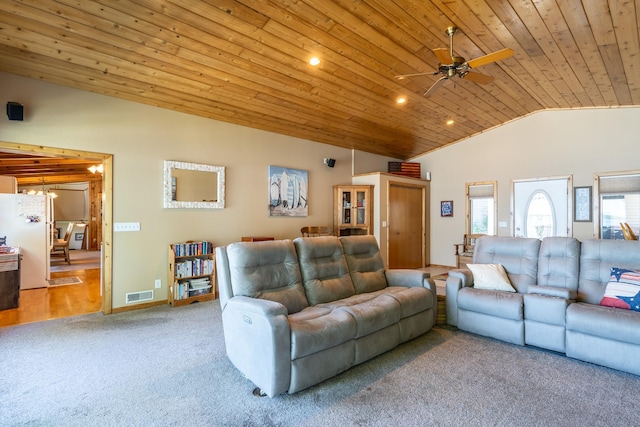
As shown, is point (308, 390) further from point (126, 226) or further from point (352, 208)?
point (352, 208)

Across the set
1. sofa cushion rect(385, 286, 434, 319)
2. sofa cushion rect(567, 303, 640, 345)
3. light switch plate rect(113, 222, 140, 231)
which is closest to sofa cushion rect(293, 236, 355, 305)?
sofa cushion rect(385, 286, 434, 319)

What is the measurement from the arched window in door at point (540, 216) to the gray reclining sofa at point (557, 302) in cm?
328

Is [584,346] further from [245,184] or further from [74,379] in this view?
[245,184]

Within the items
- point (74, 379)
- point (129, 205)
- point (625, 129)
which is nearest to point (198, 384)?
point (74, 379)

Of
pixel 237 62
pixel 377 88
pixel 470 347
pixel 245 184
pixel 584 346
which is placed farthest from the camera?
pixel 245 184

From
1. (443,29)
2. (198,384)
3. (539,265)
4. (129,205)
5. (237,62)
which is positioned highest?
(443,29)

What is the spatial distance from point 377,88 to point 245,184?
102 inches

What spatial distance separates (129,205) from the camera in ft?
14.2

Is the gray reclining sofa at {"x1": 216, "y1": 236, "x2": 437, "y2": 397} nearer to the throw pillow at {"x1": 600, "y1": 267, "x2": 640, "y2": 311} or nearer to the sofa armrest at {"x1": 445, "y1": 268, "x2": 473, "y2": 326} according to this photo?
the sofa armrest at {"x1": 445, "y1": 268, "x2": 473, "y2": 326}

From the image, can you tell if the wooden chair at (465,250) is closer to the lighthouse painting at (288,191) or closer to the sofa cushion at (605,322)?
the lighthouse painting at (288,191)

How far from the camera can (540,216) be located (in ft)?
21.3

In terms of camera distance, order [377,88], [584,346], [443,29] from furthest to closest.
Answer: [377,88]
[443,29]
[584,346]

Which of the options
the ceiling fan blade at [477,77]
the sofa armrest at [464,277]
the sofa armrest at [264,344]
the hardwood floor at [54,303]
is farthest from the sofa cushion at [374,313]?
the hardwood floor at [54,303]

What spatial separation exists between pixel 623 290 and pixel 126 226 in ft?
18.1
